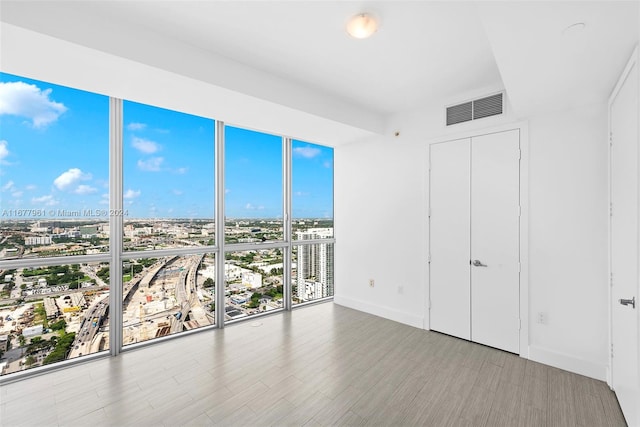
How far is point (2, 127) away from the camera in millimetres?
2344

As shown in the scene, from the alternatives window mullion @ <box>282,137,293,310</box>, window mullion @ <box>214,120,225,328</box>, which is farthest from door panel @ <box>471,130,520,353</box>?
window mullion @ <box>214,120,225,328</box>

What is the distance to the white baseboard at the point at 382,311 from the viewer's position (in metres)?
3.63

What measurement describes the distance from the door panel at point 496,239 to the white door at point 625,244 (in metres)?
0.72

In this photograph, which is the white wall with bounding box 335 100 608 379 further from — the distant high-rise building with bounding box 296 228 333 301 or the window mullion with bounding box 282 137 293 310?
the window mullion with bounding box 282 137 293 310

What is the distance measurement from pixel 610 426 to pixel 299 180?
156 inches

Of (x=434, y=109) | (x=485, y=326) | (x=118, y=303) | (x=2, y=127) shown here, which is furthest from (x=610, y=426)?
(x=2, y=127)

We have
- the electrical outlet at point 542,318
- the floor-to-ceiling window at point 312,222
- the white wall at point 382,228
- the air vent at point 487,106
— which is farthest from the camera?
the floor-to-ceiling window at point 312,222

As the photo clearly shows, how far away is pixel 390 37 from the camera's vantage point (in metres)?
2.21

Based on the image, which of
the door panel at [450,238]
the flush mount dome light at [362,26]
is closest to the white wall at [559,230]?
the door panel at [450,238]

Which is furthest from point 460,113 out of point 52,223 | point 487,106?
point 52,223

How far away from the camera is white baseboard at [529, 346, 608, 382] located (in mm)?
2412

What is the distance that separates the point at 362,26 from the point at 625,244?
2368 mm

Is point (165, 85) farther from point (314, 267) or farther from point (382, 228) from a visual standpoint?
point (314, 267)

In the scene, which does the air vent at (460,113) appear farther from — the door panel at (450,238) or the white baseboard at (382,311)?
the white baseboard at (382,311)
